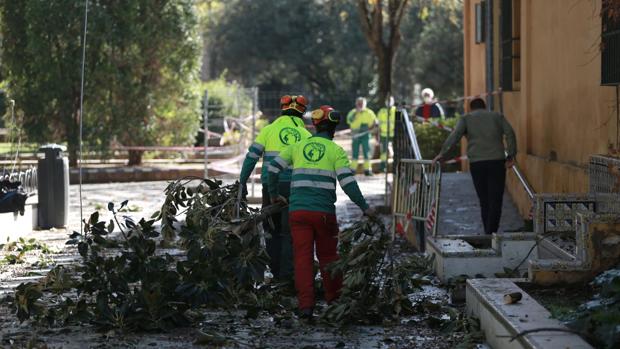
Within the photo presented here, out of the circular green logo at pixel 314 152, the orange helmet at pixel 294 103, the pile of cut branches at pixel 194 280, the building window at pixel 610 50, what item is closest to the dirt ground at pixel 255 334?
the pile of cut branches at pixel 194 280

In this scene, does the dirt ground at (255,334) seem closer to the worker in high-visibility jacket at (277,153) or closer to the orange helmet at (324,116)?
the worker in high-visibility jacket at (277,153)

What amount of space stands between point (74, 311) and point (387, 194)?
10040 mm

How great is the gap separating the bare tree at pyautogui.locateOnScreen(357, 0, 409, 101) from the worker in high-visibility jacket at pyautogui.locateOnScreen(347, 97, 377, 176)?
311 cm

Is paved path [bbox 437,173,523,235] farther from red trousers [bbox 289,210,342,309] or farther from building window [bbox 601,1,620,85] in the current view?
red trousers [bbox 289,210,342,309]

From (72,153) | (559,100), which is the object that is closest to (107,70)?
(72,153)

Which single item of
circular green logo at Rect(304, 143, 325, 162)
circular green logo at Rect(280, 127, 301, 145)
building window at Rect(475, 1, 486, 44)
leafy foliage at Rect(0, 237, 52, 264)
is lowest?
leafy foliage at Rect(0, 237, 52, 264)

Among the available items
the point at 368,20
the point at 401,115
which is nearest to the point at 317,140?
the point at 401,115

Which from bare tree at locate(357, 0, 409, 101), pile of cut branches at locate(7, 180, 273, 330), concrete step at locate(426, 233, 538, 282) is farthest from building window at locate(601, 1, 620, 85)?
bare tree at locate(357, 0, 409, 101)

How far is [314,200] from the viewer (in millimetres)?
9320

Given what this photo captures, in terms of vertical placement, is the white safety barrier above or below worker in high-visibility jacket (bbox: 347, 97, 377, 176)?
below

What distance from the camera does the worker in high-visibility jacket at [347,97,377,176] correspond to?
2747 cm

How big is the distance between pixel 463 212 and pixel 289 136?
4.17 m

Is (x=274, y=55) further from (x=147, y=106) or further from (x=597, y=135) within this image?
(x=597, y=135)

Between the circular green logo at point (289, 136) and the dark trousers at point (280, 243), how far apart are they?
17.8 inches
